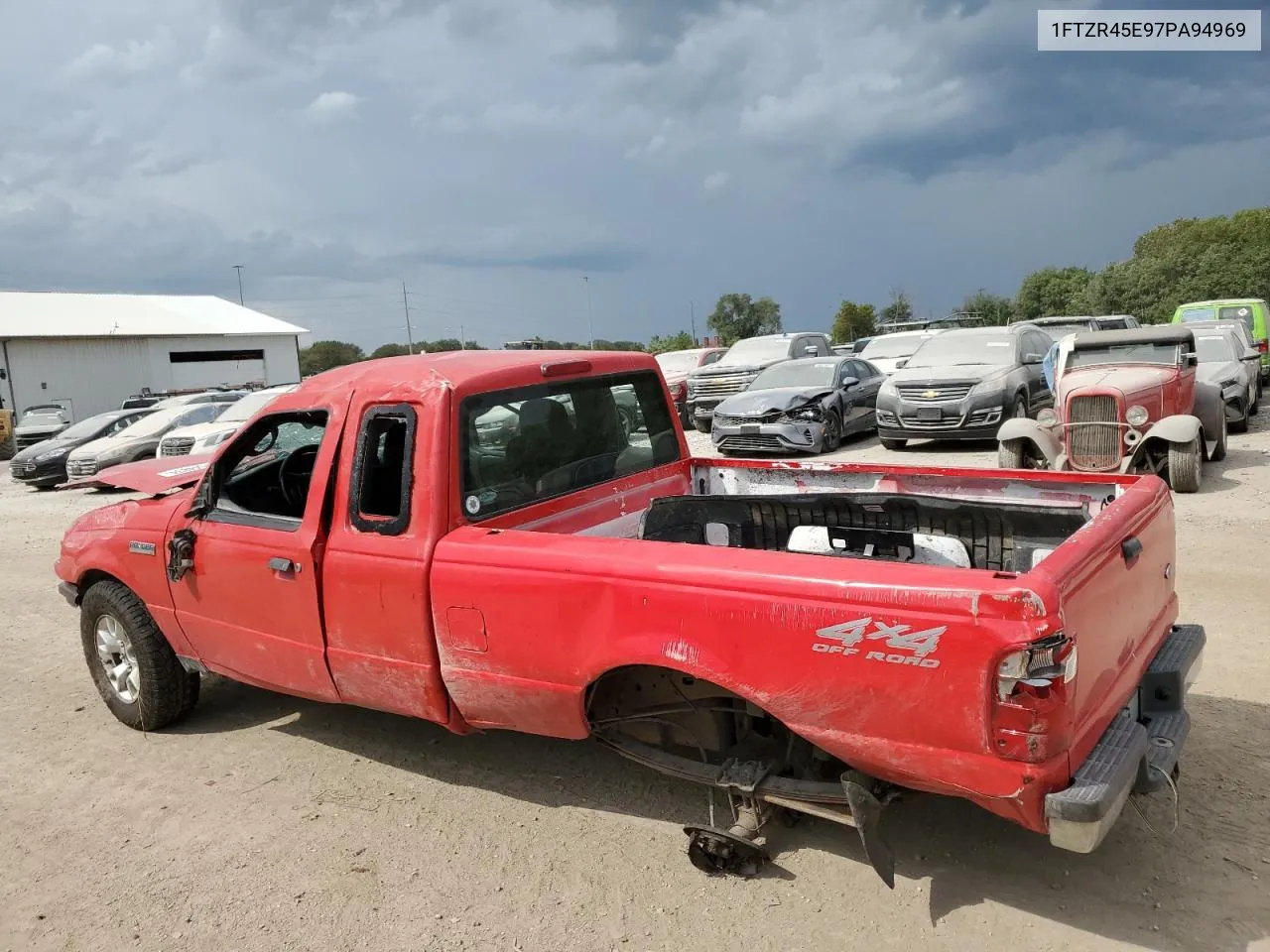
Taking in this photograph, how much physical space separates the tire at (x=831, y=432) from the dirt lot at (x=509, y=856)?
9636mm

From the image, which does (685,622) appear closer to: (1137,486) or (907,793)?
(907,793)

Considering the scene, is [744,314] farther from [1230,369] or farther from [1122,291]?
[1230,369]

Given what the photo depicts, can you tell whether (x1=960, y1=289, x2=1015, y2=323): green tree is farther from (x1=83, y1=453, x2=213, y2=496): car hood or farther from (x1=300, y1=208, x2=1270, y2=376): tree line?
(x1=83, y1=453, x2=213, y2=496): car hood

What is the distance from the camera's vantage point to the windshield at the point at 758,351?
19078mm

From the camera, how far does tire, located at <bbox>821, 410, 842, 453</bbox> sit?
14750 mm

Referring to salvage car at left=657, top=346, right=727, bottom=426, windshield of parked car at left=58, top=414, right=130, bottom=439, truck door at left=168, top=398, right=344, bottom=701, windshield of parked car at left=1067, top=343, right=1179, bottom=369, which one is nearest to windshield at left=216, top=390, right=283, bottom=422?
windshield of parked car at left=58, top=414, right=130, bottom=439

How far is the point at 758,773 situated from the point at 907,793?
50 cm

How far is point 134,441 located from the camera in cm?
1842

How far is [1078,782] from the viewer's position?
2744 millimetres

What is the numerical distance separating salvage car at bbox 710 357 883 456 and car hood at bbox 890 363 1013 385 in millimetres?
1157

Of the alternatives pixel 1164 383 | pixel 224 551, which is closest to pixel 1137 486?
pixel 224 551

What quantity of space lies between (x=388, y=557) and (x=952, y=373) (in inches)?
463

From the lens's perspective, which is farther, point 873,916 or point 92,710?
point 92,710

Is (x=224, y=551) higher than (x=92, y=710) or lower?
higher
